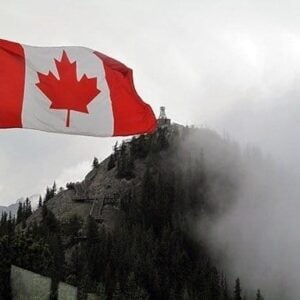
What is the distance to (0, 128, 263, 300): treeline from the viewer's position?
4181 inches

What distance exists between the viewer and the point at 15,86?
1248 cm

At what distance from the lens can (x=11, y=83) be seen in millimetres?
12438

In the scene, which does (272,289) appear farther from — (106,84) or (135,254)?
(106,84)

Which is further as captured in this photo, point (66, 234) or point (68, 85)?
point (66, 234)

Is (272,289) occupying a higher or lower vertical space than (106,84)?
lower

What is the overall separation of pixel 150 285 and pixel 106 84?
10182 cm

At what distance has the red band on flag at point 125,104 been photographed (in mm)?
13219

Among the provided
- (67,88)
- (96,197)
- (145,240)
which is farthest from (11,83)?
(96,197)

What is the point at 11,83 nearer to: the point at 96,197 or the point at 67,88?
the point at 67,88

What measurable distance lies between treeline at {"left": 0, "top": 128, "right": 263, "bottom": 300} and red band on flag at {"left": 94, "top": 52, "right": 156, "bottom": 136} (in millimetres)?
58815

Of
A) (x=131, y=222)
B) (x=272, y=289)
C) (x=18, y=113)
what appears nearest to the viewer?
(x=18, y=113)

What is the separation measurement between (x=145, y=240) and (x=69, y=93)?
11701 cm

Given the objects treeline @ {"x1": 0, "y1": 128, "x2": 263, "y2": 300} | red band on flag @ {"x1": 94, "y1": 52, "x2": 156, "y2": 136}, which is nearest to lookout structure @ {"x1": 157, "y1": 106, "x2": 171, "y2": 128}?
treeline @ {"x1": 0, "y1": 128, "x2": 263, "y2": 300}

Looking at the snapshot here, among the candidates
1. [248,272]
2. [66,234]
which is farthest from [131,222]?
[248,272]
